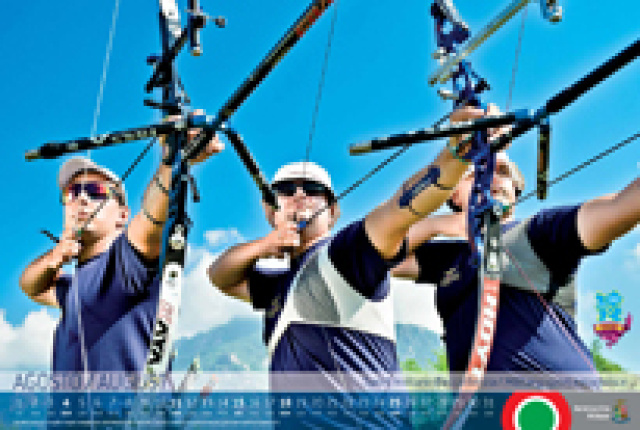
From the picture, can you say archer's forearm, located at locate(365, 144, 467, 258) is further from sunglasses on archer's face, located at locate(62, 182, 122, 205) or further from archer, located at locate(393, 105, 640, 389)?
sunglasses on archer's face, located at locate(62, 182, 122, 205)

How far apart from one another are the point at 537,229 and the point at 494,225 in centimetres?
21

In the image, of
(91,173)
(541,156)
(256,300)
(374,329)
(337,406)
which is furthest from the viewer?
(91,173)

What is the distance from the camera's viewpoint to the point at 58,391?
11.1 feet

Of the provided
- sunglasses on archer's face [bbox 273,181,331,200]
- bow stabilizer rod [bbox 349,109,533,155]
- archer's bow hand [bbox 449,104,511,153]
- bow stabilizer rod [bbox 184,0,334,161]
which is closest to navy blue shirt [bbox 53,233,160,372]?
sunglasses on archer's face [bbox 273,181,331,200]

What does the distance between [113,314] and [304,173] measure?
1.16 metres

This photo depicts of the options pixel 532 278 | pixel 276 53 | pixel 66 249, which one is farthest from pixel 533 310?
pixel 66 249

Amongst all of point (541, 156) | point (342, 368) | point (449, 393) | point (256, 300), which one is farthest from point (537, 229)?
point (256, 300)

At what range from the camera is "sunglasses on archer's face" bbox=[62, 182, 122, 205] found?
12.7 feet

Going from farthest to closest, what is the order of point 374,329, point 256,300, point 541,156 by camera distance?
1. point 256,300
2. point 374,329
3. point 541,156

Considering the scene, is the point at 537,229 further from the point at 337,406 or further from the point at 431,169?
the point at 337,406

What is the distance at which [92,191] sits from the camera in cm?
387

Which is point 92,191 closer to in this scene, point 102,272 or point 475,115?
point 102,272

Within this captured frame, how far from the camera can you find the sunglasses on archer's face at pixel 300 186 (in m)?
3.55

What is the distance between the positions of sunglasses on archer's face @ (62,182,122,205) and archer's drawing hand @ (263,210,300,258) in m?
1.02
